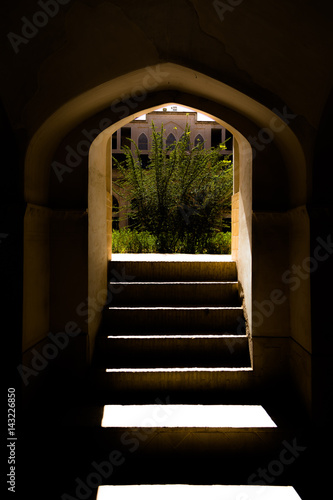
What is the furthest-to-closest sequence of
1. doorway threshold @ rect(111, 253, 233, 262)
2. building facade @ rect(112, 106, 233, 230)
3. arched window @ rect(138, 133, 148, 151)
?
1. arched window @ rect(138, 133, 148, 151)
2. building facade @ rect(112, 106, 233, 230)
3. doorway threshold @ rect(111, 253, 233, 262)

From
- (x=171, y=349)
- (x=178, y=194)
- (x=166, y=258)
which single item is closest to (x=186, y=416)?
(x=171, y=349)

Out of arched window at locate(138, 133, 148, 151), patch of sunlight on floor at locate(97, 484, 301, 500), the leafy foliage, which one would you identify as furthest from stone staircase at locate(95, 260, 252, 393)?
arched window at locate(138, 133, 148, 151)

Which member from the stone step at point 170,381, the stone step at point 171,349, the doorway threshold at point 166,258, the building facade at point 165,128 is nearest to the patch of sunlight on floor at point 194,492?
the stone step at point 170,381

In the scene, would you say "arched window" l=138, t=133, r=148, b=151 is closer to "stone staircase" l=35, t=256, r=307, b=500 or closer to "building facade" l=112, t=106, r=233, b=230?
"building facade" l=112, t=106, r=233, b=230

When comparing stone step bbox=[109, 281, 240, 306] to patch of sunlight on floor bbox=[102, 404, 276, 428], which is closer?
patch of sunlight on floor bbox=[102, 404, 276, 428]

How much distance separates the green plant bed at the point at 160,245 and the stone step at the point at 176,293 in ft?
9.12

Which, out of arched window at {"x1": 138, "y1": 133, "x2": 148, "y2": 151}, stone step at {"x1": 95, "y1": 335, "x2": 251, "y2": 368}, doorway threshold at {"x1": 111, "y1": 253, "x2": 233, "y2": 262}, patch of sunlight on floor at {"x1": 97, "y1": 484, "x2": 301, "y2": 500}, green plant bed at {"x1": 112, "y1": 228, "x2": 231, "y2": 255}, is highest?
arched window at {"x1": 138, "y1": 133, "x2": 148, "y2": 151}

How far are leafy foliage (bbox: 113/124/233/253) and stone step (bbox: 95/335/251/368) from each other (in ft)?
13.8

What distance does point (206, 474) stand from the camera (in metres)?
2.65

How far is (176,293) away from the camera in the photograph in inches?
161

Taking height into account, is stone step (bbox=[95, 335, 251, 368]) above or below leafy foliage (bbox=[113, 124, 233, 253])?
below

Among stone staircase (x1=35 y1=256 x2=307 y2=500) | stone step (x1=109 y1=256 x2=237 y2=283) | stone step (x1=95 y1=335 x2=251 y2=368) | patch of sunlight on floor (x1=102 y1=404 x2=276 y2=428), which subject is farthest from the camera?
stone step (x1=109 y1=256 x2=237 y2=283)

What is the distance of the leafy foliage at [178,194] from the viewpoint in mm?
8008

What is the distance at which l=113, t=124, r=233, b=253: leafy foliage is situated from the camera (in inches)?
315
